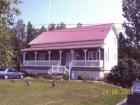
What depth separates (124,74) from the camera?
142ft

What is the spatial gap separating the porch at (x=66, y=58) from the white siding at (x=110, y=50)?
0.92 m

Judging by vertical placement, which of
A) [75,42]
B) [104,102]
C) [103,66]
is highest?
[75,42]

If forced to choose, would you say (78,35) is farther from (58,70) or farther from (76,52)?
(58,70)

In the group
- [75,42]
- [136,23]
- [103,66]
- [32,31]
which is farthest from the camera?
[32,31]

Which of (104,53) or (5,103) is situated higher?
(104,53)

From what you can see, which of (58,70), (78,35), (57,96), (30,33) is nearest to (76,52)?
(78,35)

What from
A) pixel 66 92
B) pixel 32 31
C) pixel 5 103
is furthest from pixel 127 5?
pixel 5 103

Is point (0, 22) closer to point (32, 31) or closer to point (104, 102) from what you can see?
point (104, 102)

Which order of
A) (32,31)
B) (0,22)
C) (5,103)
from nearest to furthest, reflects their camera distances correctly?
(0,22), (5,103), (32,31)

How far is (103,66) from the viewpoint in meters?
47.2

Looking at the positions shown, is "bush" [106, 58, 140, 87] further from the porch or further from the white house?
the porch

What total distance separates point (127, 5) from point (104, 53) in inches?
857

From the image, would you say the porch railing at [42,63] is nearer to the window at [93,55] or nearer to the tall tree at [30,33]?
the window at [93,55]

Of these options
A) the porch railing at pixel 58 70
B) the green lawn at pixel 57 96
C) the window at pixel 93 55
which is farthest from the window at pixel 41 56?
the green lawn at pixel 57 96
